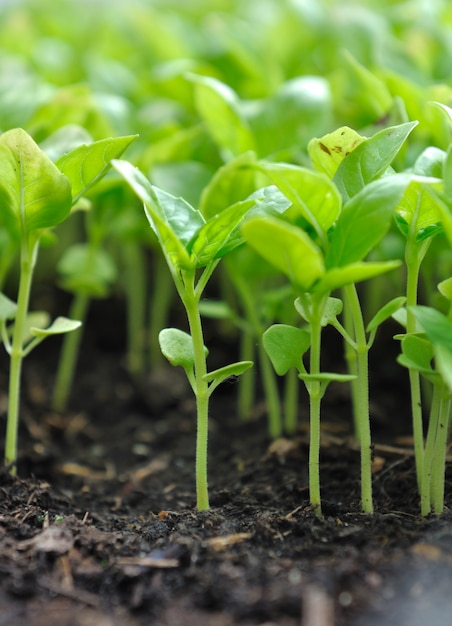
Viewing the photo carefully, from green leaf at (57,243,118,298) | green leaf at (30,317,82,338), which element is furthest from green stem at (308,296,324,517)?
green leaf at (57,243,118,298)

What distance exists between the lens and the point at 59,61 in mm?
1929

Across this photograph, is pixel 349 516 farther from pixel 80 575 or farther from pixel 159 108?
pixel 159 108

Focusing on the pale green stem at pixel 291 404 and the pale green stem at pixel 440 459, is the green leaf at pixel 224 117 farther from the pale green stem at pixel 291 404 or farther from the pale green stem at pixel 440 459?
the pale green stem at pixel 440 459

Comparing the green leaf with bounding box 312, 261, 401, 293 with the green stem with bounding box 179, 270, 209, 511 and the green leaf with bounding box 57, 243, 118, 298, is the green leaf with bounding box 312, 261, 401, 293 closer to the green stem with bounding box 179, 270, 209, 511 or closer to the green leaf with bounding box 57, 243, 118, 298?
the green stem with bounding box 179, 270, 209, 511

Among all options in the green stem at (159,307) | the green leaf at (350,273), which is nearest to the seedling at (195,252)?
the green leaf at (350,273)

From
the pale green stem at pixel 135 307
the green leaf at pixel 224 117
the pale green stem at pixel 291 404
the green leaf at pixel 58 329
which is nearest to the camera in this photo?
the green leaf at pixel 58 329

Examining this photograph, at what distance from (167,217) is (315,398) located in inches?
11.7

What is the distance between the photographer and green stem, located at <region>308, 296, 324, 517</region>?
838 millimetres

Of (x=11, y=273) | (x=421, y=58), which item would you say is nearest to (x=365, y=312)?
(x=421, y=58)

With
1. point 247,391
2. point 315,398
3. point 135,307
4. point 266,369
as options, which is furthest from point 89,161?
point 135,307

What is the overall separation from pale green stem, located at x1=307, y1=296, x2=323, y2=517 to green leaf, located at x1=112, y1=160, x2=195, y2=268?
17cm

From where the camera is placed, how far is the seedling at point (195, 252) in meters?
0.83

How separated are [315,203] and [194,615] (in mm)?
475

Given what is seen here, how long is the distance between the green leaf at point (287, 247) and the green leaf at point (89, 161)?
26 centimetres
